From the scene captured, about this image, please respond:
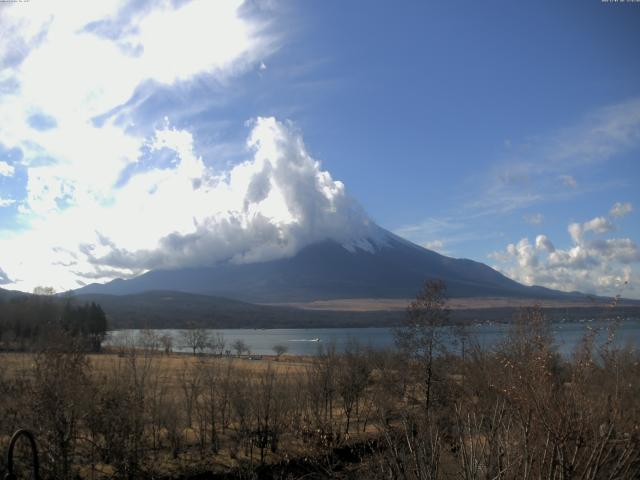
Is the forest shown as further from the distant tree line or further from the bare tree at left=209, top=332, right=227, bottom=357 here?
the distant tree line

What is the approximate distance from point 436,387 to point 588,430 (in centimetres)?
2171

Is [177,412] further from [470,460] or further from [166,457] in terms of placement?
[470,460]

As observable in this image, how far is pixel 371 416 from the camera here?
29828 millimetres

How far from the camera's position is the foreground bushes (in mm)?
6758

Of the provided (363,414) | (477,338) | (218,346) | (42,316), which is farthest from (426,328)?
(42,316)

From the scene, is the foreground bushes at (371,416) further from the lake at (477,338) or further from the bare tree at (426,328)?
the lake at (477,338)

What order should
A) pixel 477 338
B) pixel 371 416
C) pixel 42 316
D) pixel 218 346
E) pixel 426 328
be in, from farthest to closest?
1. pixel 218 346
2. pixel 42 316
3. pixel 371 416
4. pixel 426 328
5. pixel 477 338

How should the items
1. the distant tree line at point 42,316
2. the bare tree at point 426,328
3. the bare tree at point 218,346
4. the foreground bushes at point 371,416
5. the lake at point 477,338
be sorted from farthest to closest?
the distant tree line at point 42,316, the bare tree at point 218,346, the bare tree at point 426,328, the lake at point 477,338, the foreground bushes at point 371,416

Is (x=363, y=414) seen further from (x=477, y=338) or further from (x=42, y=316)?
(x=42, y=316)

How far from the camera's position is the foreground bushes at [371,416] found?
22.2 feet

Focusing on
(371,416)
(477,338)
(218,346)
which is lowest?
(218,346)

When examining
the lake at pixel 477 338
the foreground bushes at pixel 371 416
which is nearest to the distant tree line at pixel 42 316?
the lake at pixel 477 338

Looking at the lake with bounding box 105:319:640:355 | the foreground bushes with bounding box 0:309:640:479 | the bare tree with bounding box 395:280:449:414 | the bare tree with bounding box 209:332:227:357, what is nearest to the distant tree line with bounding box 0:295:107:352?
the lake with bounding box 105:319:640:355

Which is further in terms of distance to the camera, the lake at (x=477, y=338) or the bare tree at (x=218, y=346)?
the bare tree at (x=218, y=346)
